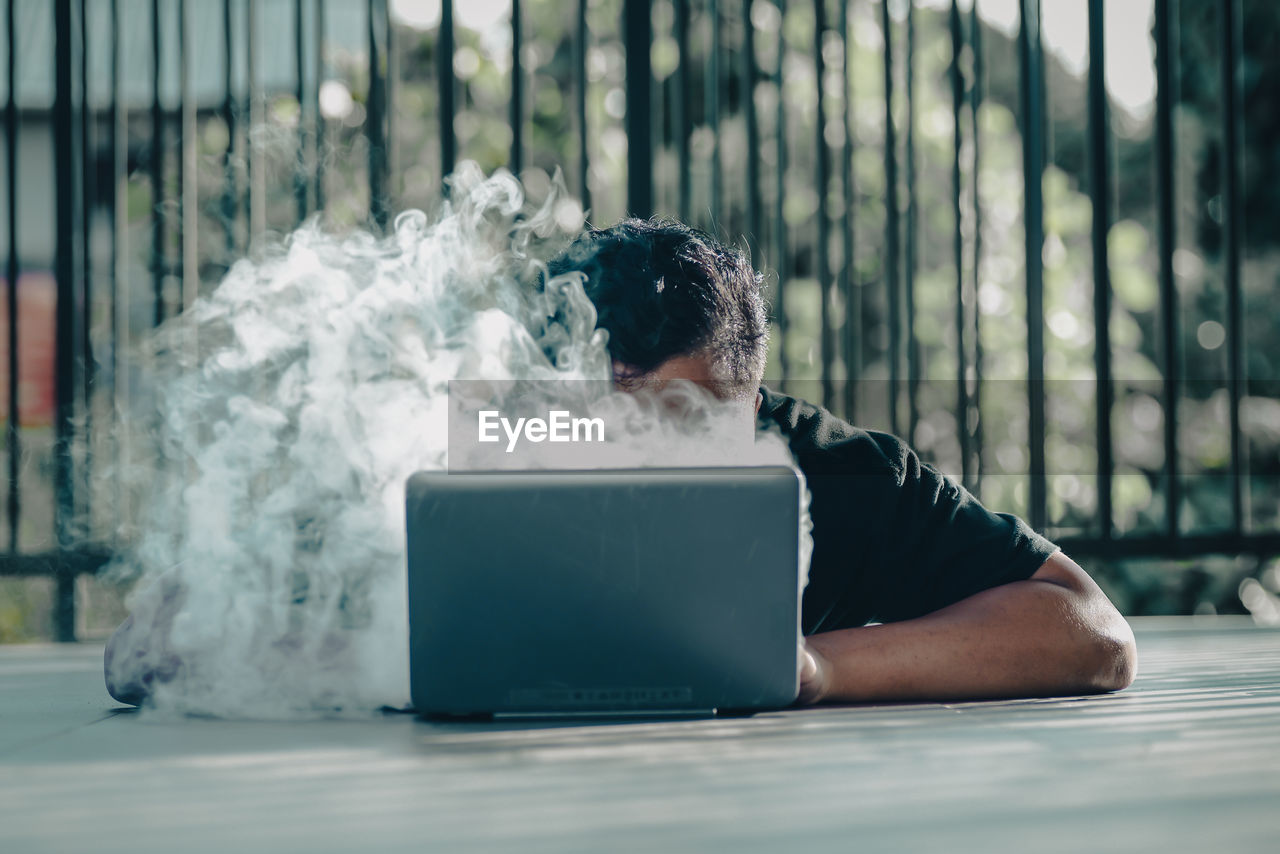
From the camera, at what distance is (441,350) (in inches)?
65.6

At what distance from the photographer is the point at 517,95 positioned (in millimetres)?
2967

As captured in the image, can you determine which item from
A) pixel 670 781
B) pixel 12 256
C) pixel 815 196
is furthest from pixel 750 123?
pixel 670 781

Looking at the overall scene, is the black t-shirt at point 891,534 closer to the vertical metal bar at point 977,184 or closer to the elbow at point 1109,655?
the elbow at point 1109,655

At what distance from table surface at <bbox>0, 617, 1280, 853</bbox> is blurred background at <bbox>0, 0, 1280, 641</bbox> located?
1.64m

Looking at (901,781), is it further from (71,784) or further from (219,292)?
(219,292)

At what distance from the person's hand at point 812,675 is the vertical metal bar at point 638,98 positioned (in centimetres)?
179

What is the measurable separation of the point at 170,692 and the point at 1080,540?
2524 millimetres

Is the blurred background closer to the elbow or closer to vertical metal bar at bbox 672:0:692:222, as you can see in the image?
vertical metal bar at bbox 672:0:692:222

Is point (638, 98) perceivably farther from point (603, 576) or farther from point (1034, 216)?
point (603, 576)

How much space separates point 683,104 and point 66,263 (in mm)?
1787

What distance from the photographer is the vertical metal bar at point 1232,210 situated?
10.3ft

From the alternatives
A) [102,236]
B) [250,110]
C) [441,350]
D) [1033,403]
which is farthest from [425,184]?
[441,350]

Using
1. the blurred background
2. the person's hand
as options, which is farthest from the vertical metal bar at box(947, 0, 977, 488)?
the person's hand

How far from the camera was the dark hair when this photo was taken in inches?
65.2
